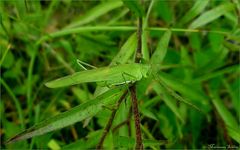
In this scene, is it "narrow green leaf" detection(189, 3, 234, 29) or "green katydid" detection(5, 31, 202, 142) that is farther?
"narrow green leaf" detection(189, 3, 234, 29)

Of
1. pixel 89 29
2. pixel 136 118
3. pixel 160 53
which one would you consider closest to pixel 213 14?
pixel 160 53

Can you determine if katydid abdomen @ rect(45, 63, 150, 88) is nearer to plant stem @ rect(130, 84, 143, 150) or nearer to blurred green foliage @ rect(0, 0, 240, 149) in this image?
plant stem @ rect(130, 84, 143, 150)

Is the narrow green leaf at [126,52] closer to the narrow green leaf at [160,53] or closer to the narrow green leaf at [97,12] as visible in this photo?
the narrow green leaf at [160,53]

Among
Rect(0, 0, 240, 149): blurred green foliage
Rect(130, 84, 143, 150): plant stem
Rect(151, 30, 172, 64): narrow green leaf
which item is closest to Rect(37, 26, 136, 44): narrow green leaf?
Rect(0, 0, 240, 149): blurred green foliage

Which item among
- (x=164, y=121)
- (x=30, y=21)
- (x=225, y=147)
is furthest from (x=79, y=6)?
(x=225, y=147)

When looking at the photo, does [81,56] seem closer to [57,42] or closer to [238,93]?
[57,42]

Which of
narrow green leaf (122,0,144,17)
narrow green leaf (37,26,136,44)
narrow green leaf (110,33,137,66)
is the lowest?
narrow green leaf (110,33,137,66)

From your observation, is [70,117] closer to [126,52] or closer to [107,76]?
[107,76]
